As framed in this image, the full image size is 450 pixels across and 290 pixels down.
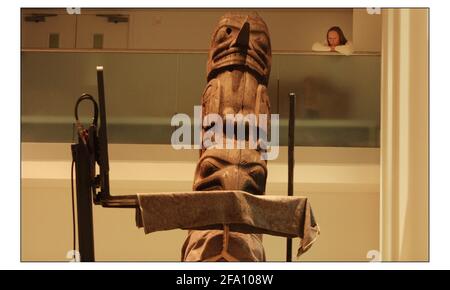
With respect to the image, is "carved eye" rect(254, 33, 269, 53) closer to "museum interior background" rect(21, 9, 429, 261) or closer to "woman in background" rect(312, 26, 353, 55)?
"museum interior background" rect(21, 9, 429, 261)

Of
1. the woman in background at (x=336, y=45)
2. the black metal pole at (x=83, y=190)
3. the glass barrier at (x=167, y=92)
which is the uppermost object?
the woman in background at (x=336, y=45)

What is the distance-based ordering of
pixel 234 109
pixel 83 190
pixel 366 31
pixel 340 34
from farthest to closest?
1. pixel 340 34
2. pixel 366 31
3. pixel 234 109
4. pixel 83 190

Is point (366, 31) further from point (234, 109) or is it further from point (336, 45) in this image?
point (234, 109)

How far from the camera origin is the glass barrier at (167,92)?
15.5ft

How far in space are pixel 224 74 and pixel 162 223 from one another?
0.73 metres

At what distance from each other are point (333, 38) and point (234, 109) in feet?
5.62

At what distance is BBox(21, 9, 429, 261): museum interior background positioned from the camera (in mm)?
4699

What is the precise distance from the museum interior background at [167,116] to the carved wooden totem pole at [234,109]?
1301 millimetres

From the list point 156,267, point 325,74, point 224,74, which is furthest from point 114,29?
point 156,267

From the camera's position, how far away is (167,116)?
473 centimetres

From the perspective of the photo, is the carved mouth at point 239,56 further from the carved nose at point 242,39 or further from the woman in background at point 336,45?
the woman in background at point 336,45

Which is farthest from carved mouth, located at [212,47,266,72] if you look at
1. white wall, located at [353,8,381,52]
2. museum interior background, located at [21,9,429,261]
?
museum interior background, located at [21,9,429,261]

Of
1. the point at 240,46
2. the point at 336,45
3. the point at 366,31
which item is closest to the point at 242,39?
the point at 240,46

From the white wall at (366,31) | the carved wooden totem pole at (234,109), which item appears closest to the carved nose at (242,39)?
the carved wooden totem pole at (234,109)
